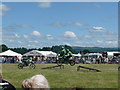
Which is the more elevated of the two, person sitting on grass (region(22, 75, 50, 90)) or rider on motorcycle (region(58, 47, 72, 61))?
person sitting on grass (region(22, 75, 50, 90))

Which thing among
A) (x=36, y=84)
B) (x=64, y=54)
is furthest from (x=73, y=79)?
(x=64, y=54)

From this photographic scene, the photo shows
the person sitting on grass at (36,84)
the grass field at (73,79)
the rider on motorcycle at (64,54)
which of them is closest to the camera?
the person sitting on grass at (36,84)

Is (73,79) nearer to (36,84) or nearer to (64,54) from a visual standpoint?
(36,84)

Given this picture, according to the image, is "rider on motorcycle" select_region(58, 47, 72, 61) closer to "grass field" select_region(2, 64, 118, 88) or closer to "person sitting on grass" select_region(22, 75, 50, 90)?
"grass field" select_region(2, 64, 118, 88)

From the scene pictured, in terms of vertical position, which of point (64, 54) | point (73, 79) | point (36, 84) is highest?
point (36, 84)

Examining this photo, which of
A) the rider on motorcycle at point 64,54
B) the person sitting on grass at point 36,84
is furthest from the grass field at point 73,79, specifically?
the rider on motorcycle at point 64,54

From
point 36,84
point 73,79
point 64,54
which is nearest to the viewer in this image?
point 36,84

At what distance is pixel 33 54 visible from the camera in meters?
50.5

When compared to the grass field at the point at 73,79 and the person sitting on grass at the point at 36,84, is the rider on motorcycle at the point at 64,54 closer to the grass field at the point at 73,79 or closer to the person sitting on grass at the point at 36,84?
the grass field at the point at 73,79

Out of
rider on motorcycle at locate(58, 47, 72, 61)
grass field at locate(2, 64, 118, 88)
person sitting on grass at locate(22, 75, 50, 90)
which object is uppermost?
person sitting on grass at locate(22, 75, 50, 90)

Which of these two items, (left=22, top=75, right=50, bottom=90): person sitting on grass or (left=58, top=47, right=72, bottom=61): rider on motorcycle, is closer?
(left=22, top=75, right=50, bottom=90): person sitting on grass

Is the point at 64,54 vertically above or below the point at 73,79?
above

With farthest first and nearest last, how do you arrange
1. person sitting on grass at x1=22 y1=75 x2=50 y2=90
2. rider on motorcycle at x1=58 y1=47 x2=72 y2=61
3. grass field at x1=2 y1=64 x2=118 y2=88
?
rider on motorcycle at x1=58 y1=47 x2=72 y2=61 < grass field at x1=2 y1=64 x2=118 y2=88 < person sitting on grass at x1=22 y1=75 x2=50 y2=90

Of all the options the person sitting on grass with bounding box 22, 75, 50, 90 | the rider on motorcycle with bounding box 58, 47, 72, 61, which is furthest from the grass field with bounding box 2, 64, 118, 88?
the rider on motorcycle with bounding box 58, 47, 72, 61
